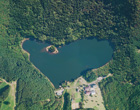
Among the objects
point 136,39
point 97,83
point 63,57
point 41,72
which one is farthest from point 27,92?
point 136,39

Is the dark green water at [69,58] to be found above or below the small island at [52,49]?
below


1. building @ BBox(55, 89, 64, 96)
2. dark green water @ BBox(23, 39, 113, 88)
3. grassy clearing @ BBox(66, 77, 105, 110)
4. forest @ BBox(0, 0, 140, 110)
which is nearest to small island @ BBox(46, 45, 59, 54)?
dark green water @ BBox(23, 39, 113, 88)

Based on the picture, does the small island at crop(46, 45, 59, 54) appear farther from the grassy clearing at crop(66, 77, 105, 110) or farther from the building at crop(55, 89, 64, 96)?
the building at crop(55, 89, 64, 96)

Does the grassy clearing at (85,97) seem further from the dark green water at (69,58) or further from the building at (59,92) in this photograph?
the dark green water at (69,58)

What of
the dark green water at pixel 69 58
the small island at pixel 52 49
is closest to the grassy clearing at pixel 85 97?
the dark green water at pixel 69 58

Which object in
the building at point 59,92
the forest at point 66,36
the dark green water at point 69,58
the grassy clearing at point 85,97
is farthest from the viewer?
the dark green water at point 69,58

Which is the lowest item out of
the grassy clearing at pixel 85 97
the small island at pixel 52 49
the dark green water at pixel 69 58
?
the grassy clearing at pixel 85 97
